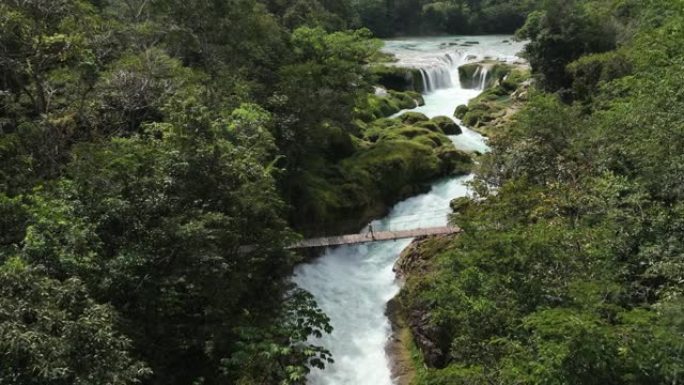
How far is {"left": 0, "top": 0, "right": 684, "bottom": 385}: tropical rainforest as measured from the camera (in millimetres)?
8023

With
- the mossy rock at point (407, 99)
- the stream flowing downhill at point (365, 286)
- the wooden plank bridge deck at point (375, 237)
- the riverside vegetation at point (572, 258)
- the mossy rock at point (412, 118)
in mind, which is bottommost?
the stream flowing downhill at point (365, 286)

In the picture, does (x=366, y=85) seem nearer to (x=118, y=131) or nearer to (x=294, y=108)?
(x=294, y=108)

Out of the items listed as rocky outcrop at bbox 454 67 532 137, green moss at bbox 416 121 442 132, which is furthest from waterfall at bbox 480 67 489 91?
green moss at bbox 416 121 442 132

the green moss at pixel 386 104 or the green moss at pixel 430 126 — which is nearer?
the green moss at pixel 430 126

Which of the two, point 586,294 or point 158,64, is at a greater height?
point 158,64

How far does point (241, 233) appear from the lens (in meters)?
13.1

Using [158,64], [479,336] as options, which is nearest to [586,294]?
[479,336]

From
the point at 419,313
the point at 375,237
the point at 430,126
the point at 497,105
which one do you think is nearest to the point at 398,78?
the point at 497,105

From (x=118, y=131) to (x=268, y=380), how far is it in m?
9.64

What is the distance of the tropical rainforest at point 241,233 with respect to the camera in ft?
26.3

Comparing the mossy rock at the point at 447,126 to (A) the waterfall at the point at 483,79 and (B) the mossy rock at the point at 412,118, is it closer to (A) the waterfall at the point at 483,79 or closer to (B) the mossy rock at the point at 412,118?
(B) the mossy rock at the point at 412,118

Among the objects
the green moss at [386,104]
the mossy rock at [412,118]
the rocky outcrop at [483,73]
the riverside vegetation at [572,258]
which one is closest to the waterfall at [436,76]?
the rocky outcrop at [483,73]

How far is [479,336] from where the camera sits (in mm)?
10562

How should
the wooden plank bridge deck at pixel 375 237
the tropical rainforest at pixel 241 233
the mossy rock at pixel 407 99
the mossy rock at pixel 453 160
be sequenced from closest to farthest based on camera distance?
1. the tropical rainforest at pixel 241 233
2. the wooden plank bridge deck at pixel 375 237
3. the mossy rock at pixel 453 160
4. the mossy rock at pixel 407 99
